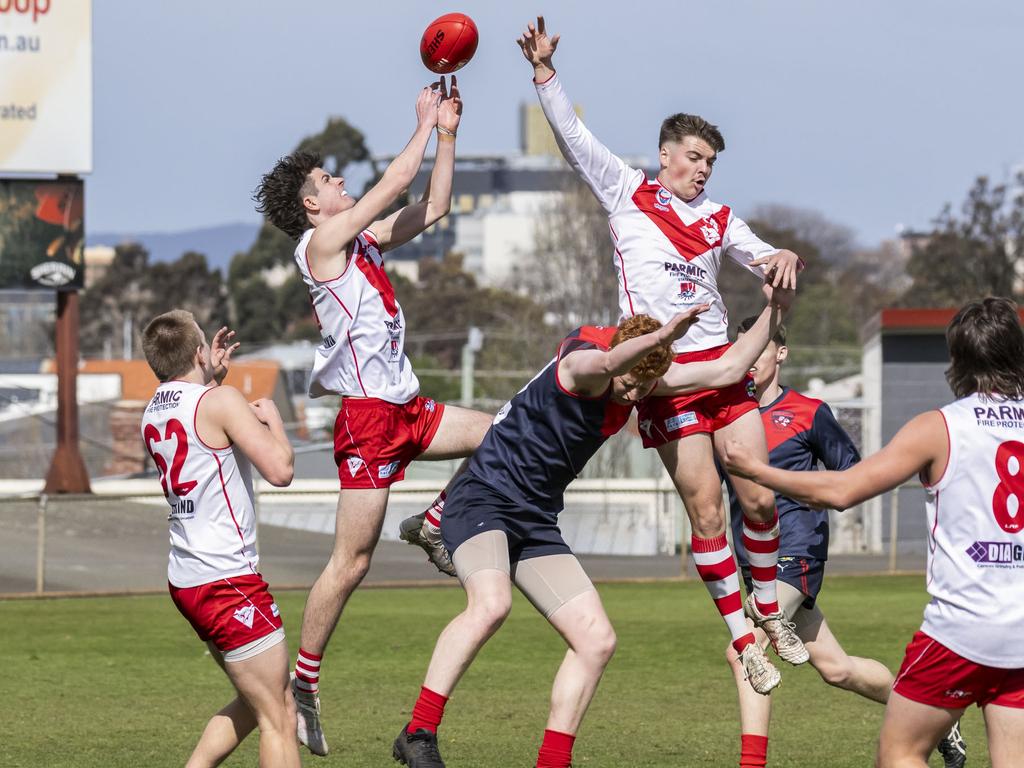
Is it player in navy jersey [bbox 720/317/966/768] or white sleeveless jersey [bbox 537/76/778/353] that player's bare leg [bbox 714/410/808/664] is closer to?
player in navy jersey [bbox 720/317/966/768]

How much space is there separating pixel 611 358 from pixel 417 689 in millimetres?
6286

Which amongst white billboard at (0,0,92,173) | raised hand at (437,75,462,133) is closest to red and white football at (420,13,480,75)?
raised hand at (437,75,462,133)

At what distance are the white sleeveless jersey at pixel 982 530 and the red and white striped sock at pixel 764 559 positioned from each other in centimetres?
241

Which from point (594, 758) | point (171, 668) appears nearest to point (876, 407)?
point (171, 668)

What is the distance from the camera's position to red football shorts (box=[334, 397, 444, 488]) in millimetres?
7832

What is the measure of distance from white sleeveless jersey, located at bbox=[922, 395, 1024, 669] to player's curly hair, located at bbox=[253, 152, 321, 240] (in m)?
3.80

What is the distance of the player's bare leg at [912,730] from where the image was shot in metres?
5.29

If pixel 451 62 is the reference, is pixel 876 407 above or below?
below

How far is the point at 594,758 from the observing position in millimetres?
9047

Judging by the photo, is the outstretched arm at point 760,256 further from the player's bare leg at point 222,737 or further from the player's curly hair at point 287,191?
the player's bare leg at point 222,737

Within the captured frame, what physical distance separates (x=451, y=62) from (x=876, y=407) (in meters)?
22.6

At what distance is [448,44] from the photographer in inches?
306

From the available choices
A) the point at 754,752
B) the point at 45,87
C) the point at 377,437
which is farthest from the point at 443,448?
the point at 45,87

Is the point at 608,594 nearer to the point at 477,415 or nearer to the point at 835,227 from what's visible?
the point at 477,415
